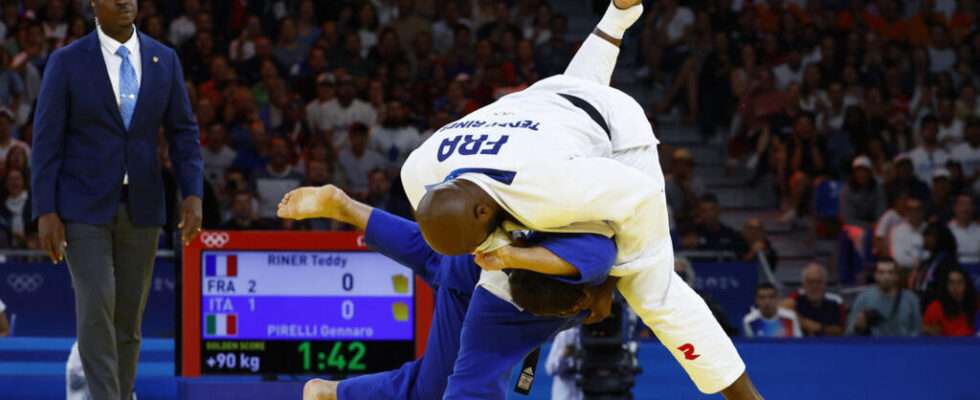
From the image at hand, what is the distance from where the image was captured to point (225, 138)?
397 inches

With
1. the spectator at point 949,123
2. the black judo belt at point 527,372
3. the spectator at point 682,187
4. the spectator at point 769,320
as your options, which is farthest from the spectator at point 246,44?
the black judo belt at point 527,372

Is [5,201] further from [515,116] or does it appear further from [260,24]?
[515,116]

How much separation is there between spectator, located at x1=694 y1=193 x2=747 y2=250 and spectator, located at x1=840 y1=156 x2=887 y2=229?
1389 millimetres

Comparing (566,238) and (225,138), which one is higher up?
(566,238)

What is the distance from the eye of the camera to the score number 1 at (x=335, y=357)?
5410 mm

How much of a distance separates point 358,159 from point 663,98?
3857 millimetres

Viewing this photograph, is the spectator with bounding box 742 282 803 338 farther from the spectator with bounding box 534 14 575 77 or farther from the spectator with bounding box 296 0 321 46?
the spectator with bounding box 296 0 321 46

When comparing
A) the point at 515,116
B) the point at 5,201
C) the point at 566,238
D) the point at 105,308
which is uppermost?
the point at 515,116

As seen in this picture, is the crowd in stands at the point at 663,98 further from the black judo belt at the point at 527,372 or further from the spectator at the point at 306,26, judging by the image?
the black judo belt at the point at 527,372

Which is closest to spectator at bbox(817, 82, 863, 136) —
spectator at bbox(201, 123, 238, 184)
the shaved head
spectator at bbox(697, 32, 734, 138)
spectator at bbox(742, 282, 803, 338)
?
spectator at bbox(697, 32, 734, 138)

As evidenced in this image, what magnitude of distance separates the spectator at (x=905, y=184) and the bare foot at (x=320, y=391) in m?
7.54

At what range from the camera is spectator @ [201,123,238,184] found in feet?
32.5

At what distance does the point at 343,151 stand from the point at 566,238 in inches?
271

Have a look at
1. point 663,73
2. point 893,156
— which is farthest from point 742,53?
point 893,156
